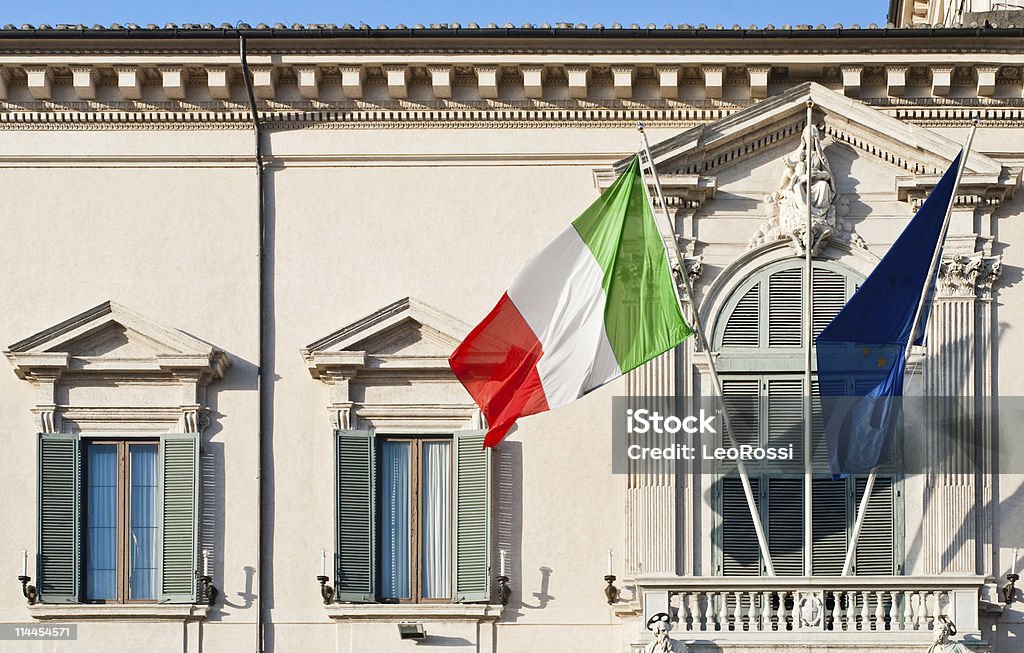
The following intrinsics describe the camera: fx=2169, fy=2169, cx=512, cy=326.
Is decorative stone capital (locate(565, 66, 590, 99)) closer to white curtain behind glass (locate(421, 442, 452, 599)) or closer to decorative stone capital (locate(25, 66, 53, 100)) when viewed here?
white curtain behind glass (locate(421, 442, 452, 599))

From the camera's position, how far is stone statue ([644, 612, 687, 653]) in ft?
66.0

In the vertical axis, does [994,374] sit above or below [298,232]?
below

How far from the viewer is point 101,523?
22.5m

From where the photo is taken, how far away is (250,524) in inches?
880

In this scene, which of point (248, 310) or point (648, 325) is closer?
point (648, 325)

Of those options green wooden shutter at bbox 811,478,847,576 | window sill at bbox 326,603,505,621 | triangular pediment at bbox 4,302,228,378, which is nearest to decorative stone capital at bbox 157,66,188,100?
triangular pediment at bbox 4,302,228,378

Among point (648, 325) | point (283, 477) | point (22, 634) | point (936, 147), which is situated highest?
point (936, 147)

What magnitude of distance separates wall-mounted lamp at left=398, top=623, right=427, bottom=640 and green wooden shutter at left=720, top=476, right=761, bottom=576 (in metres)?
3.09

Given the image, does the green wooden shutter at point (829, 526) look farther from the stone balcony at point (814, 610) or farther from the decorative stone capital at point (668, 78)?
the decorative stone capital at point (668, 78)

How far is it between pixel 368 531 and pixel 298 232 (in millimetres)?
3312

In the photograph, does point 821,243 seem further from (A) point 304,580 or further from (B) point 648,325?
(A) point 304,580

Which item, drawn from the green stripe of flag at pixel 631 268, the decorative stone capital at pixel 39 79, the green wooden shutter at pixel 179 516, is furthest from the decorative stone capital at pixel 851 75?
the decorative stone capital at pixel 39 79

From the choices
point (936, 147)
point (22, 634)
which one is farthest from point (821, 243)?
point (22, 634)

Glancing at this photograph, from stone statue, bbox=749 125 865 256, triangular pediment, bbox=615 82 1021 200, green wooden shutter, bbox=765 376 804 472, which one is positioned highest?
triangular pediment, bbox=615 82 1021 200
